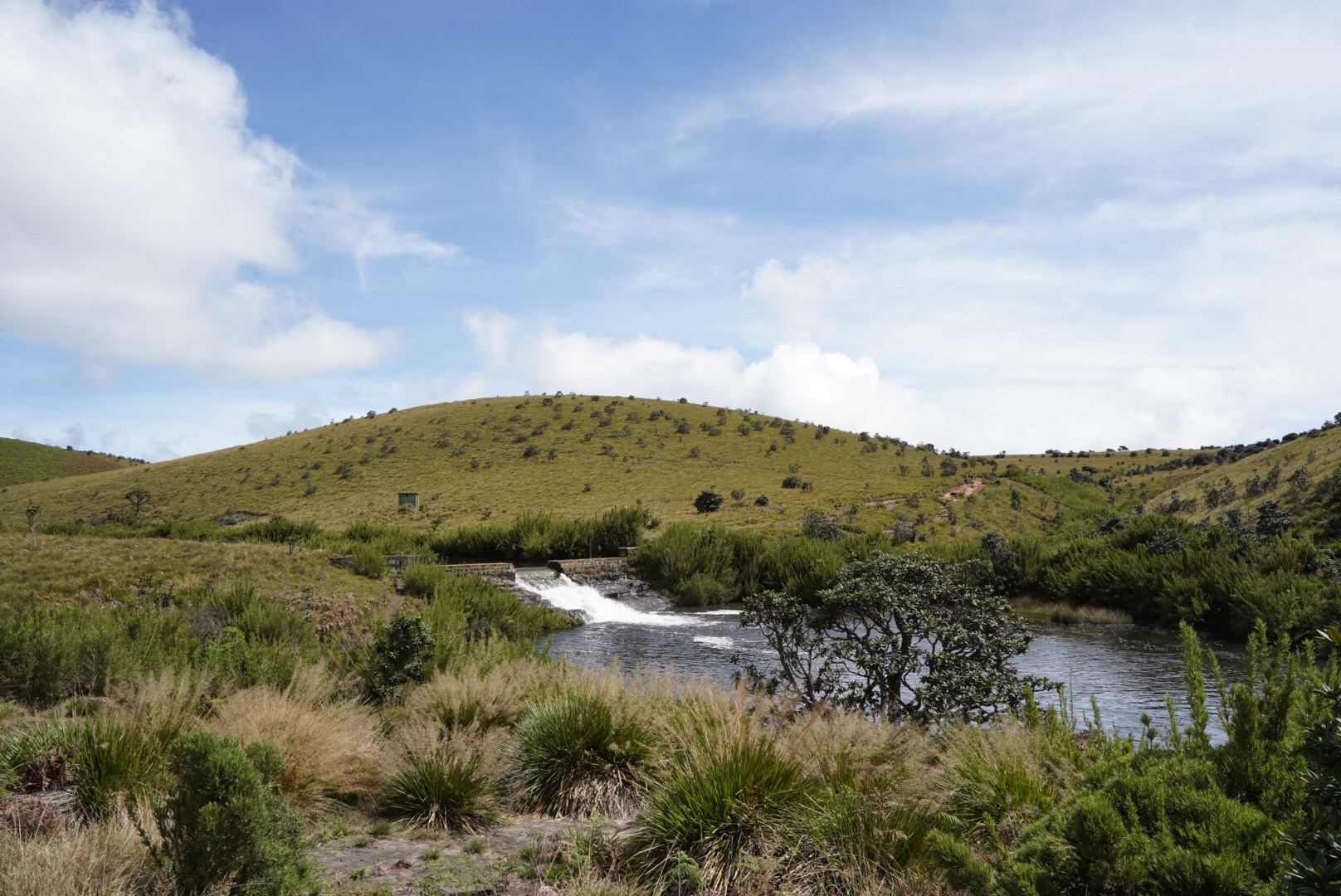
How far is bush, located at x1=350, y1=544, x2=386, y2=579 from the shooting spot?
2156 centimetres

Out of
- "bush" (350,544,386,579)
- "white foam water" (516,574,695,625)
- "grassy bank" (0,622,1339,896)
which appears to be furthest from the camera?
"white foam water" (516,574,695,625)

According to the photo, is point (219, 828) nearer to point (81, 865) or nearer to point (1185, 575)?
point (81, 865)

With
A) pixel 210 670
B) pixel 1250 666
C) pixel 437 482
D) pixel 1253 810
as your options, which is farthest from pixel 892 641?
pixel 437 482

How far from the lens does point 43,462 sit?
8088 centimetres

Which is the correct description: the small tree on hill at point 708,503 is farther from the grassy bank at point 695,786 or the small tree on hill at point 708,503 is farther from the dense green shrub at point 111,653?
the grassy bank at point 695,786

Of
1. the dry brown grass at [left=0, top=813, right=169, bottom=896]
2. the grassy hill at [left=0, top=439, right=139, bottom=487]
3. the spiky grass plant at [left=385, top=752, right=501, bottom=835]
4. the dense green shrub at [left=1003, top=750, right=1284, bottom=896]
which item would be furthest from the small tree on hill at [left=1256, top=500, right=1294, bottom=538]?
the grassy hill at [left=0, top=439, right=139, bottom=487]

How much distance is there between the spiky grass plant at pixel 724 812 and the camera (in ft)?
14.8

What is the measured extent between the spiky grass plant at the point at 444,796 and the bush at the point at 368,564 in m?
16.8

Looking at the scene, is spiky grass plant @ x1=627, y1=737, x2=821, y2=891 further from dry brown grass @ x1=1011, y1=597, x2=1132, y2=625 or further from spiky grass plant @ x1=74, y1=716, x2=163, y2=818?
dry brown grass @ x1=1011, y1=597, x2=1132, y2=625

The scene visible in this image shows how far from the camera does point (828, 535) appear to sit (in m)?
31.4

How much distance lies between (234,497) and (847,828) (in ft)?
189

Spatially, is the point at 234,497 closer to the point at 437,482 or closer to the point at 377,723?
the point at 437,482

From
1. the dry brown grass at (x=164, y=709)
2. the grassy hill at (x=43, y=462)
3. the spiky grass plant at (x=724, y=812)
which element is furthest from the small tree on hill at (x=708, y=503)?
the grassy hill at (x=43, y=462)

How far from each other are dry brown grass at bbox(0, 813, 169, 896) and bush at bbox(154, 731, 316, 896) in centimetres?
22
